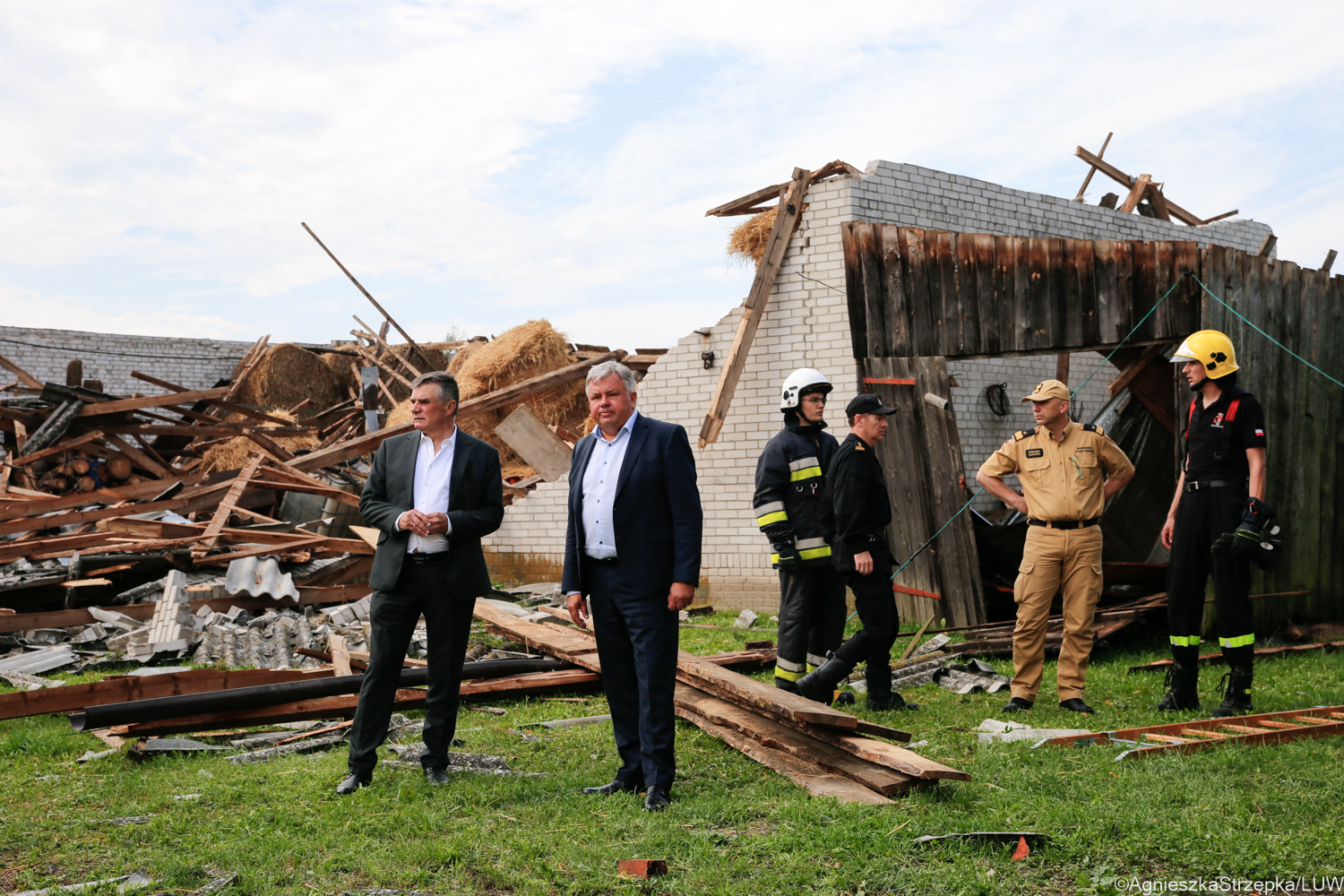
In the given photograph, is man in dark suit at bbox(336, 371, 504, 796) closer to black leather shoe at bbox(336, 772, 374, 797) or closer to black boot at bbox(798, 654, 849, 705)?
black leather shoe at bbox(336, 772, 374, 797)

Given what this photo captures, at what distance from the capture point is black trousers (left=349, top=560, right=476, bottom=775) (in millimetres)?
4562

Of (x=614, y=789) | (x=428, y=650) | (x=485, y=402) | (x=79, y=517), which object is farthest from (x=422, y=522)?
(x=485, y=402)

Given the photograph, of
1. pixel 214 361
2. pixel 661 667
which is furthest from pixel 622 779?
pixel 214 361

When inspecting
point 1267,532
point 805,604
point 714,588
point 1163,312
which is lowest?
point 714,588

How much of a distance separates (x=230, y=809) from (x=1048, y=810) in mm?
3303

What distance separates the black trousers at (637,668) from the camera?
409 cm

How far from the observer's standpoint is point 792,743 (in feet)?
15.1

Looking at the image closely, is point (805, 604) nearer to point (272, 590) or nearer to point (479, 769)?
point (479, 769)

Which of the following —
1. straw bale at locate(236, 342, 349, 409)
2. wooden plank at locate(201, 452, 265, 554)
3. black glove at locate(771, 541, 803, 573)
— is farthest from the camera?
straw bale at locate(236, 342, 349, 409)

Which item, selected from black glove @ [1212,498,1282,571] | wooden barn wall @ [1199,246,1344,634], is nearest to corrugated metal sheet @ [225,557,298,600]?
black glove @ [1212,498,1282,571]

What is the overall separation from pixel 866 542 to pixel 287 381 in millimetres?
17093

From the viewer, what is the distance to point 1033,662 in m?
5.97

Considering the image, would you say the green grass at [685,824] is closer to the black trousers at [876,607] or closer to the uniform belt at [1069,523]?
the black trousers at [876,607]

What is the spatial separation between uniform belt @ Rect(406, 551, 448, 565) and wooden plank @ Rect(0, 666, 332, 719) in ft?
6.48
